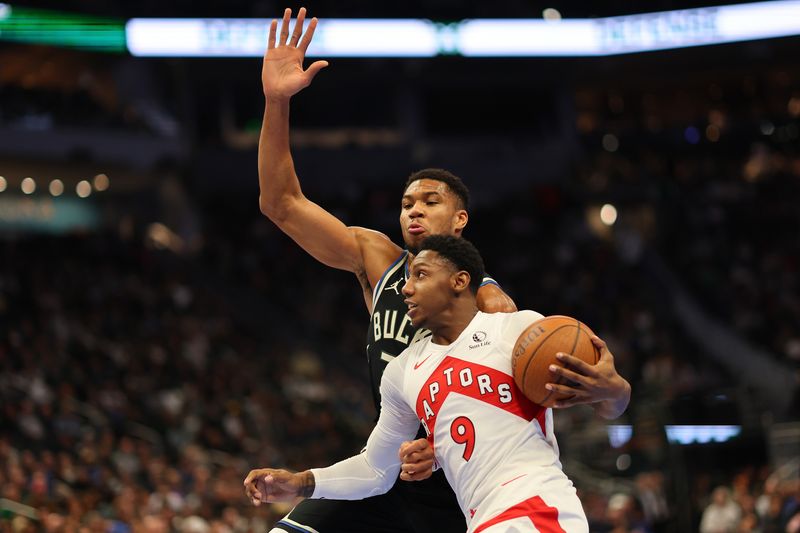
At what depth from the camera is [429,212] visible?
502 centimetres

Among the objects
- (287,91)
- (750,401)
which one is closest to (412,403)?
(287,91)

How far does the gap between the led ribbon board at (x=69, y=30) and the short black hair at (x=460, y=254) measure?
807 inches

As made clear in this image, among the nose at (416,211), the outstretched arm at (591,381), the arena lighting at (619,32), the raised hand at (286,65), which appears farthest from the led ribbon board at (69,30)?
the outstretched arm at (591,381)

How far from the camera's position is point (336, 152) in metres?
28.9

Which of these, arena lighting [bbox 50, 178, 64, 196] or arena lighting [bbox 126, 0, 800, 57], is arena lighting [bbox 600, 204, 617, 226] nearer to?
arena lighting [bbox 126, 0, 800, 57]

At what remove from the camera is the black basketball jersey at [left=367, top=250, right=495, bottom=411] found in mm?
4996

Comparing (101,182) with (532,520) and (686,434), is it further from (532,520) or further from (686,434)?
(532,520)

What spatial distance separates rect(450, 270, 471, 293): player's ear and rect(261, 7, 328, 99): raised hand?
131 cm

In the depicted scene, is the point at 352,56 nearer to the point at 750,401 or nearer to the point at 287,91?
the point at 750,401

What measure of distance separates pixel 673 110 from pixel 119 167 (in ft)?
57.9

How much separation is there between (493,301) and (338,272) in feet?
67.9

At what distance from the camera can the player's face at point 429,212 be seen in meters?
4.99

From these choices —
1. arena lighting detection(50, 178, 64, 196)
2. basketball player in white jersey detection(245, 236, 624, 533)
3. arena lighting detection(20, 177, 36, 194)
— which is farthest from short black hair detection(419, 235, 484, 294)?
arena lighting detection(50, 178, 64, 196)

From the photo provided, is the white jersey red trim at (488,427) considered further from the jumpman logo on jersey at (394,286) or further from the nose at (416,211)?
the nose at (416,211)
